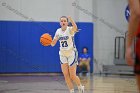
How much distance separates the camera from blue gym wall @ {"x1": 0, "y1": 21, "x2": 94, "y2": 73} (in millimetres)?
16750

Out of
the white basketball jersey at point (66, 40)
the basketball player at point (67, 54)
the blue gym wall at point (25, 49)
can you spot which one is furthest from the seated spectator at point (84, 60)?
the white basketball jersey at point (66, 40)

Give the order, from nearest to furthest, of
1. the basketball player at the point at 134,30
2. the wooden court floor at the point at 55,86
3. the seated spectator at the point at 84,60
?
1. the basketball player at the point at 134,30
2. the wooden court floor at the point at 55,86
3. the seated spectator at the point at 84,60

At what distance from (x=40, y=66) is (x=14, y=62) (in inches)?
51.7

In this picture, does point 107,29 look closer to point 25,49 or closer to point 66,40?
point 25,49

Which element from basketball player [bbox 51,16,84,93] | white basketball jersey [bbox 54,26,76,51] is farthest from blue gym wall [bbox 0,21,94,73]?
white basketball jersey [bbox 54,26,76,51]

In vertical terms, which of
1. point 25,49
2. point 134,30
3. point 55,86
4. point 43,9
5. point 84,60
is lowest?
point 55,86

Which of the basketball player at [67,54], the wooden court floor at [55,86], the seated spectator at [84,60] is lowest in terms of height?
the wooden court floor at [55,86]

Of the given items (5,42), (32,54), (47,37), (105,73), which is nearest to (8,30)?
(5,42)

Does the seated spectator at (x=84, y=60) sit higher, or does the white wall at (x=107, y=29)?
the white wall at (x=107, y=29)

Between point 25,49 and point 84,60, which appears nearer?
point 25,49

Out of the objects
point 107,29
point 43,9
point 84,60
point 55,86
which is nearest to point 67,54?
point 55,86

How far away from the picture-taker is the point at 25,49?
17016 millimetres

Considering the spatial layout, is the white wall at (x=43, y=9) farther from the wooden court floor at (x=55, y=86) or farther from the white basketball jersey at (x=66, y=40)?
the white basketball jersey at (x=66, y=40)

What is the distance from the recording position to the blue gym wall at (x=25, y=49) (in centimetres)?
1675
